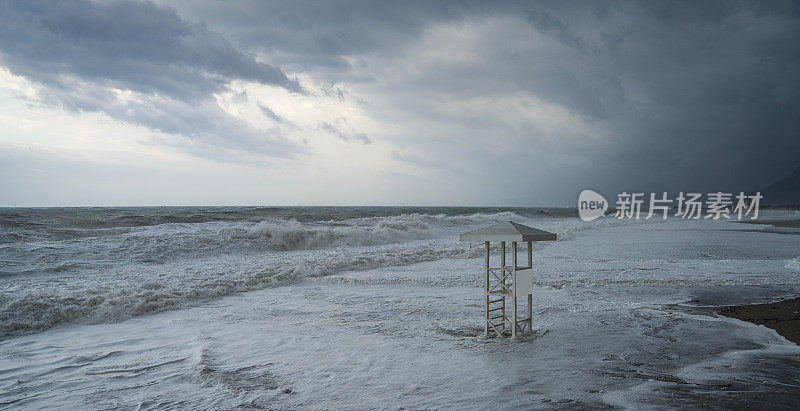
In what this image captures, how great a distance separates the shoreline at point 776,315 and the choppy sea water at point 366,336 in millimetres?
450

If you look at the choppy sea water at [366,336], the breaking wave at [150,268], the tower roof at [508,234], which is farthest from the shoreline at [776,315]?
the breaking wave at [150,268]

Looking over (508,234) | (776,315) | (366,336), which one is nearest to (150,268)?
(366,336)

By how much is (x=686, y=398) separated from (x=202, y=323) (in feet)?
27.8

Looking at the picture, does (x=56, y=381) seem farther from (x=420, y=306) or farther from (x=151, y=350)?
(x=420, y=306)

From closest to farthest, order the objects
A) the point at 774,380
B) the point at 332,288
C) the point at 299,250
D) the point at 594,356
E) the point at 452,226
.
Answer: the point at 774,380
the point at 594,356
the point at 332,288
the point at 299,250
the point at 452,226

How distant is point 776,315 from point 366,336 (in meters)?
8.52

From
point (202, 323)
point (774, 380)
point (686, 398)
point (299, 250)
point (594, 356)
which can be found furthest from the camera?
point (299, 250)

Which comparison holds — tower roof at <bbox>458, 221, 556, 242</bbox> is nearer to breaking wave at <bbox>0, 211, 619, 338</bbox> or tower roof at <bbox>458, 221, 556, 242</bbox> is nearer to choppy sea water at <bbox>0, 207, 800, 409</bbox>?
choppy sea water at <bbox>0, 207, 800, 409</bbox>

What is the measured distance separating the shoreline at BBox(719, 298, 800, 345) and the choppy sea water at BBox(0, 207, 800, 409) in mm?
450

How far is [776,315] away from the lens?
9555 millimetres

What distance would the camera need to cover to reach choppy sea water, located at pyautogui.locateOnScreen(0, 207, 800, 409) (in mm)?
5617

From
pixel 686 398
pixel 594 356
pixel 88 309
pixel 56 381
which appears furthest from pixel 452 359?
pixel 88 309

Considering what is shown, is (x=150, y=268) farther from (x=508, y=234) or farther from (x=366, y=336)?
(x=508, y=234)

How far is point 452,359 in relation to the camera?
6.89 metres
